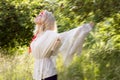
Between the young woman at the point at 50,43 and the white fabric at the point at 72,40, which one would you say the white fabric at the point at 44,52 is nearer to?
the young woman at the point at 50,43

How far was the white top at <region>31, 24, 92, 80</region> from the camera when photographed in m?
5.27

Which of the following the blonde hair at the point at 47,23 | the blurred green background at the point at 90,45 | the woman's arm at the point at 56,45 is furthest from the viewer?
the blurred green background at the point at 90,45

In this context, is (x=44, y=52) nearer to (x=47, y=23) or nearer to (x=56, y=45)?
(x=56, y=45)

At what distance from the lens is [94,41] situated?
8.52 metres

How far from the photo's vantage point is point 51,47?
5246mm

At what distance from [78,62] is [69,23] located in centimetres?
82

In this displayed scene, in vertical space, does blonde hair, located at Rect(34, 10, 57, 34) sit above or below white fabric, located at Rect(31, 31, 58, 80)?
above

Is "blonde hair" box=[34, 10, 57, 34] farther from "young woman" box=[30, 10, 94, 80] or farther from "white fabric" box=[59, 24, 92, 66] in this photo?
"white fabric" box=[59, 24, 92, 66]

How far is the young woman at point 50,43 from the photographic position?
5266 mm

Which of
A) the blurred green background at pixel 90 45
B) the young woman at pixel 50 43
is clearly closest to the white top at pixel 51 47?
the young woman at pixel 50 43

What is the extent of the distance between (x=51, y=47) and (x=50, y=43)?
52 millimetres

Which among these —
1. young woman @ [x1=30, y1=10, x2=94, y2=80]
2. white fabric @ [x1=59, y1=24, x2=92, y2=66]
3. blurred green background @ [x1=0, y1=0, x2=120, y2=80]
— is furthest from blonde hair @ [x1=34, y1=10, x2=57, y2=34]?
blurred green background @ [x1=0, y1=0, x2=120, y2=80]

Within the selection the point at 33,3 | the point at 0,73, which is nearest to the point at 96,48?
the point at 0,73

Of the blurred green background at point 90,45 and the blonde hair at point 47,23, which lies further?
the blurred green background at point 90,45
